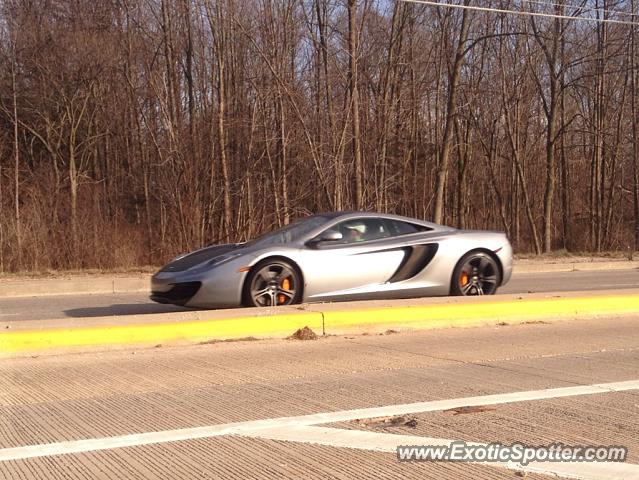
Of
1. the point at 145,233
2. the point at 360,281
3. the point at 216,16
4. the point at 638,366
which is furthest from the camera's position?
the point at 216,16

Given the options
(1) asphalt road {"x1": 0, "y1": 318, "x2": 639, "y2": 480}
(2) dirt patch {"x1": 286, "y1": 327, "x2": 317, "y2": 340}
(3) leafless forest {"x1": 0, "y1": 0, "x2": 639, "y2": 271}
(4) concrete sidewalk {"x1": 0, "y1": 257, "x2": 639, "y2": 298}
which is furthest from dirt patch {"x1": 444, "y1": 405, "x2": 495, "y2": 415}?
(3) leafless forest {"x1": 0, "y1": 0, "x2": 639, "y2": 271}

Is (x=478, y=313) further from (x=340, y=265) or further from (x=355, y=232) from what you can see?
(x=355, y=232)

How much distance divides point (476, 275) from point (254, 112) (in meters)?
17.4

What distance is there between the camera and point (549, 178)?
102 feet

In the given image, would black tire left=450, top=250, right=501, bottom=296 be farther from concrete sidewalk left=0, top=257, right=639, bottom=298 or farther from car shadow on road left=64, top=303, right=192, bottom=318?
concrete sidewalk left=0, top=257, right=639, bottom=298

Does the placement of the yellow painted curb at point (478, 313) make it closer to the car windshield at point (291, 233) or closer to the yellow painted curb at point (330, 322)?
the yellow painted curb at point (330, 322)

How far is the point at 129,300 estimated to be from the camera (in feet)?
46.4

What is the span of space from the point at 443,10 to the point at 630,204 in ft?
56.5

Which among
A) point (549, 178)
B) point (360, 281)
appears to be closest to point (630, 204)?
point (549, 178)

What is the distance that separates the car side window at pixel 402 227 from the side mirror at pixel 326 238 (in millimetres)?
873

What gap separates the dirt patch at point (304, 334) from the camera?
8.77 meters

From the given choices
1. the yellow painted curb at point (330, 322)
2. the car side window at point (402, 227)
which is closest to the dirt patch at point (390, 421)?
the yellow painted curb at point (330, 322)

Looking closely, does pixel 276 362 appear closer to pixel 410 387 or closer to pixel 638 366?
pixel 410 387

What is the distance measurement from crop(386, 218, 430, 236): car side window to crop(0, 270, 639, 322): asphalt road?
10.8 ft
